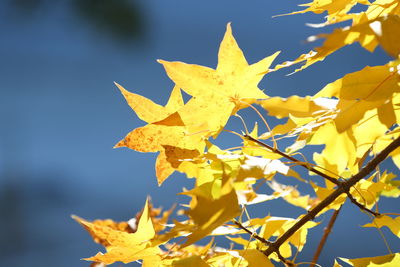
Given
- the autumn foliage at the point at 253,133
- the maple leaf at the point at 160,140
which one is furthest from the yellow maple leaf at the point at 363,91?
the maple leaf at the point at 160,140

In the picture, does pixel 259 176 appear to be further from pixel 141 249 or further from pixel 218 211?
pixel 141 249

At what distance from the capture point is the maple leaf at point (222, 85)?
1.22 ft

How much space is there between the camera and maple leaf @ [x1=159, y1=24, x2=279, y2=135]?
37 cm

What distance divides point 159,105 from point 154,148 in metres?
0.04

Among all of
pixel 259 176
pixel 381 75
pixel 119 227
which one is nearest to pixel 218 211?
pixel 259 176

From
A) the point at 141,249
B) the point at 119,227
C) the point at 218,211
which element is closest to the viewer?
the point at 218,211

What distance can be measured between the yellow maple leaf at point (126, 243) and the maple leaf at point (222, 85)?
0.32ft

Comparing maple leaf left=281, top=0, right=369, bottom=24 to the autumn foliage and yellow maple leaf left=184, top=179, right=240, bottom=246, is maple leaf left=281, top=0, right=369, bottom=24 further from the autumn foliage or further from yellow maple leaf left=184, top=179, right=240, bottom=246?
yellow maple leaf left=184, top=179, right=240, bottom=246

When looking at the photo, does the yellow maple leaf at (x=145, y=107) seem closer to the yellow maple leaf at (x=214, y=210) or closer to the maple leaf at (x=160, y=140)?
the maple leaf at (x=160, y=140)

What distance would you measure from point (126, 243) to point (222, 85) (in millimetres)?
153

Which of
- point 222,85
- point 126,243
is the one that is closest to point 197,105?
point 222,85

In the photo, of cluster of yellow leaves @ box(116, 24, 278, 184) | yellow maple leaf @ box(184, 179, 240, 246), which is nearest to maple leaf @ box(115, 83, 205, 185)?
cluster of yellow leaves @ box(116, 24, 278, 184)

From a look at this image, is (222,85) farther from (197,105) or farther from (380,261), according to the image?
(380,261)

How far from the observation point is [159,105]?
1.35 feet
